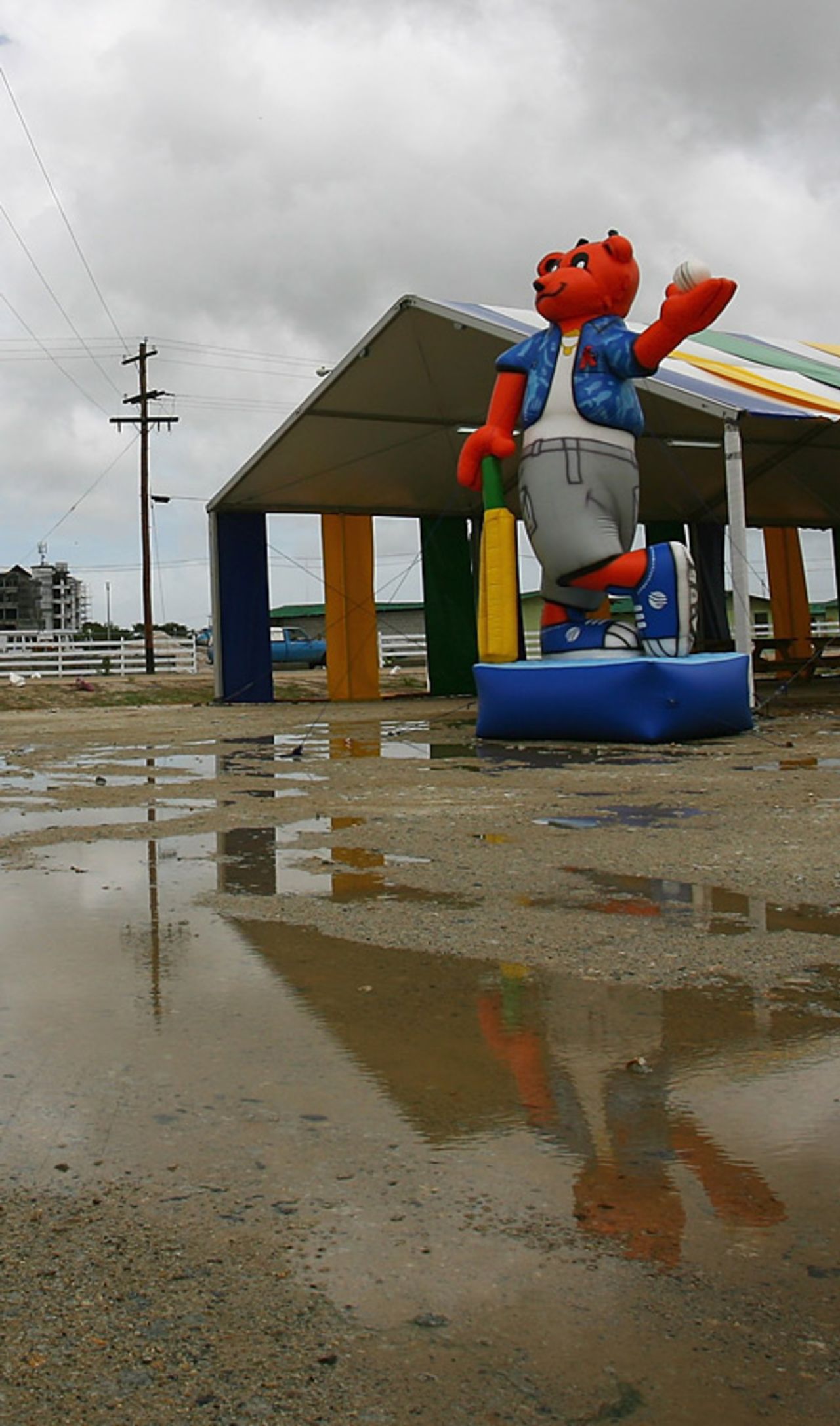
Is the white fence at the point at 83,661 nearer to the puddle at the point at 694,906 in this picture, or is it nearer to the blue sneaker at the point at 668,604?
the blue sneaker at the point at 668,604

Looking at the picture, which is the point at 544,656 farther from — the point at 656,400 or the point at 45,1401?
the point at 45,1401

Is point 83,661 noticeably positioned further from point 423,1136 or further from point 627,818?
point 423,1136

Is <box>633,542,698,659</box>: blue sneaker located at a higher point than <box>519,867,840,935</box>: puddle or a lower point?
higher

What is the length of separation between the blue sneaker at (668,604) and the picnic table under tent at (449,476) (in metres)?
0.73

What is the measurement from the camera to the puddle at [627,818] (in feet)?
20.4

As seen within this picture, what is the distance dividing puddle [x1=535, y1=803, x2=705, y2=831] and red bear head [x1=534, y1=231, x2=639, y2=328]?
24.0 feet

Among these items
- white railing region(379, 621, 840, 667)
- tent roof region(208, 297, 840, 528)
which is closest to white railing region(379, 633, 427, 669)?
white railing region(379, 621, 840, 667)

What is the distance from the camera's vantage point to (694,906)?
4262mm

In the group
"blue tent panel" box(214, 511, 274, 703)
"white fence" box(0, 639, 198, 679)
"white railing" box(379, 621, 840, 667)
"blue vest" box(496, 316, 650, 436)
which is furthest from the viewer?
"white railing" box(379, 621, 840, 667)

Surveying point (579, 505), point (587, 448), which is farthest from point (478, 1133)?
point (587, 448)

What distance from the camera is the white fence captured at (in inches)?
1222

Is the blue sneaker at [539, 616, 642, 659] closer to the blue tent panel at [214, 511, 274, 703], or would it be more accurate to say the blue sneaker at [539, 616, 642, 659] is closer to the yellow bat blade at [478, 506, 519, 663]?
the yellow bat blade at [478, 506, 519, 663]

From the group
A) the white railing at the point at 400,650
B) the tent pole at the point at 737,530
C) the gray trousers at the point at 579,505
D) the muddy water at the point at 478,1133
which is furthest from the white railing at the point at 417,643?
the muddy water at the point at 478,1133

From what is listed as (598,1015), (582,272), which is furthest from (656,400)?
(598,1015)
